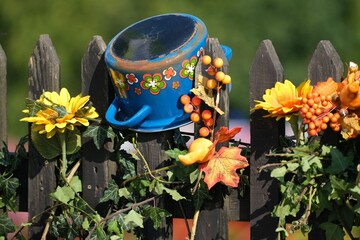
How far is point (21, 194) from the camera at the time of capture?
415 centimetres

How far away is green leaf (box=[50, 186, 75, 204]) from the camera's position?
12.9 ft

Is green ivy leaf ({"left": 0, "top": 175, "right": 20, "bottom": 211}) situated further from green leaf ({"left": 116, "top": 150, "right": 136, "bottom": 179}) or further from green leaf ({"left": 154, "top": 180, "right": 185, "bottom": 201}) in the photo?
green leaf ({"left": 154, "top": 180, "right": 185, "bottom": 201})

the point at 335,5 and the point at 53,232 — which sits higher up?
the point at 335,5

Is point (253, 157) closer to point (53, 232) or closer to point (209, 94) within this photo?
point (209, 94)

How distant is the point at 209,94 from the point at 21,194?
0.82 m

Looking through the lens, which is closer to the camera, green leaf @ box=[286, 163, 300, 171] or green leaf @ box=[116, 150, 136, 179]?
green leaf @ box=[286, 163, 300, 171]

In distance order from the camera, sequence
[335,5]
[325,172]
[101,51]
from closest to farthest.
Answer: [325,172] < [101,51] < [335,5]

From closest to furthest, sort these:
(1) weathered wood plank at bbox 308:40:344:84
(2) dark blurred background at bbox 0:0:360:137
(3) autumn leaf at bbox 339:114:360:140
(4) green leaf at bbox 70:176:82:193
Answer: (3) autumn leaf at bbox 339:114:360:140 < (1) weathered wood plank at bbox 308:40:344:84 < (4) green leaf at bbox 70:176:82:193 < (2) dark blurred background at bbox 0:0:360:137

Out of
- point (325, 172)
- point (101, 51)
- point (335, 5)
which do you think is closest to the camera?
point (325, 172)

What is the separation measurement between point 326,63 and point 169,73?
51cm

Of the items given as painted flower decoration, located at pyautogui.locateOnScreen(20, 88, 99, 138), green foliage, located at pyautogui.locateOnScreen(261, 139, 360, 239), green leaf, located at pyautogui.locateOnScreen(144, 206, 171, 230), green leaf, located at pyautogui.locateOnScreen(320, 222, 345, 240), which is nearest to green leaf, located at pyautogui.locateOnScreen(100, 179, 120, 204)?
green leaf, located at pyautogui.locateOnScreen(144, 206, 171, 230)

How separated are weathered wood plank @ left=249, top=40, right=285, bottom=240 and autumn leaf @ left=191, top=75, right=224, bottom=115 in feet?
0.40

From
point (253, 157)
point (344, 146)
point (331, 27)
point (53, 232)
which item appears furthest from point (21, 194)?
point (331, 27)

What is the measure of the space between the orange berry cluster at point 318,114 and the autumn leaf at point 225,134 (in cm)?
24
